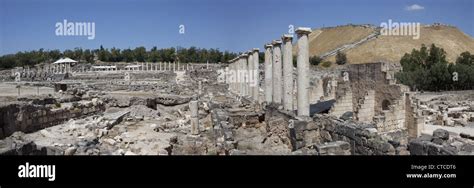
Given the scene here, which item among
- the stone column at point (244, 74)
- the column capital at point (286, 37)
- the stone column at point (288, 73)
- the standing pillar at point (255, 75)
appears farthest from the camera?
the stone column at point (244, 74)

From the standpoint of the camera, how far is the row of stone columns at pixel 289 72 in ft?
52.0

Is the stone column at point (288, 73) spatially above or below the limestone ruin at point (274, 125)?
above

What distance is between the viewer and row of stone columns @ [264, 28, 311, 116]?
15836 millimetres

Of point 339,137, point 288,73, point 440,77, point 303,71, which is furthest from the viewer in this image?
point 440,77

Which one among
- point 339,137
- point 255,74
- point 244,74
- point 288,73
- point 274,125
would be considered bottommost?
point 274,125

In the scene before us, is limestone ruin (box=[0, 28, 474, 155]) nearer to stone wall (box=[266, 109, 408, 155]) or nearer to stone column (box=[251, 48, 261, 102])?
stone wall (box=[266, 109, 408, 155])

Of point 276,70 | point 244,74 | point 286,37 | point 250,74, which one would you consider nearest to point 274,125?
point 286,37

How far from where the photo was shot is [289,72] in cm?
1881

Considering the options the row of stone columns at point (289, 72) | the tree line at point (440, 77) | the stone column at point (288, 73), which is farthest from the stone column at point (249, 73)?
the tree line at point (440, 77)

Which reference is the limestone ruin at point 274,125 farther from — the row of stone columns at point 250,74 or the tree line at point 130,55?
the tree line at point 130,55

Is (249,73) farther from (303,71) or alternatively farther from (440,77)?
(440,77)
